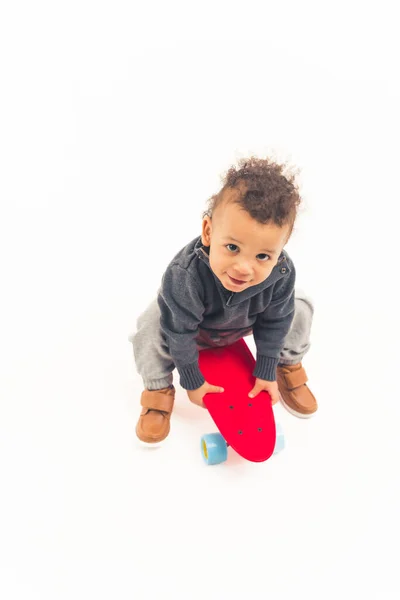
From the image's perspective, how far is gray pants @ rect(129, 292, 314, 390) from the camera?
134cm

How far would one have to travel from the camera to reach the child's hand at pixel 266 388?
133 cm

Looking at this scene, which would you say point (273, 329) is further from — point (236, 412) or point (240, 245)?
point (240, 245)

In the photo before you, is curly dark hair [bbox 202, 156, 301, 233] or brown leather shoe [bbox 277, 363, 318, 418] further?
brown leather shoe [bbox 277, 363, 318, 418]

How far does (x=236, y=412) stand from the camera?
128 centimetres

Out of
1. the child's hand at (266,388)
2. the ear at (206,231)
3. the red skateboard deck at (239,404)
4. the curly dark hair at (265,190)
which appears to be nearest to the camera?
the curly dark hair at (265,190)

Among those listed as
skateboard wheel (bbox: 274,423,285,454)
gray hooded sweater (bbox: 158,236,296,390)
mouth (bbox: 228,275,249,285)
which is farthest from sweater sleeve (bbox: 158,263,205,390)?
skateboard wheel (bbox: 274,423,285,454)

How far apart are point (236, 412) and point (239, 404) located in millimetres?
25

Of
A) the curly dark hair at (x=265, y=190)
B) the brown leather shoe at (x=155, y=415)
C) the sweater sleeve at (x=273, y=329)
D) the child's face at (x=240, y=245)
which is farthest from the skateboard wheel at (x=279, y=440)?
the curly dark hair at (x=265, y=190)

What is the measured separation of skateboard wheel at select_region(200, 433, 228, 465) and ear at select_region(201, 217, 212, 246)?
1.48 ft

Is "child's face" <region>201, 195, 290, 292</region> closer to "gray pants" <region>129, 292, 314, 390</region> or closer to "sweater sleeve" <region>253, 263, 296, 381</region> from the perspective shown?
"sweater sleeve" <region>253, 263, 296, 381</region>

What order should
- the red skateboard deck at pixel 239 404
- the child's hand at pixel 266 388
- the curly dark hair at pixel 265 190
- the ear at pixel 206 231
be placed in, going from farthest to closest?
the child's hand at pixel 266 388 → the red skateboard deck at pixel 239 404 → the ear at pixel 206 231 → the curly dark hair at pixel 265 190

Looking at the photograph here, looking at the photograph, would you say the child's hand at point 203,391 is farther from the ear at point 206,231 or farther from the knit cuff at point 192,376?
the ear at point 206,231

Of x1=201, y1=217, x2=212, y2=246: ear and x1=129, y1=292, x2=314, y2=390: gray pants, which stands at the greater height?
x1=201, y1=217, x2=212, y2=246: ear

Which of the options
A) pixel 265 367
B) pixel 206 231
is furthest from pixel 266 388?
pixel 206 231
